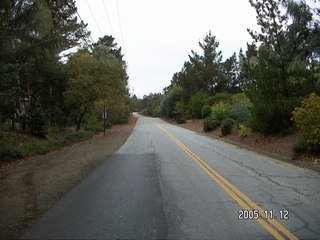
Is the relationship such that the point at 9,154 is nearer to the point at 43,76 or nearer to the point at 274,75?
the point at 43,76

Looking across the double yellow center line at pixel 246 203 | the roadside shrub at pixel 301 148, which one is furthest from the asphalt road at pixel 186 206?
the roadside shrub at pixel 301 148

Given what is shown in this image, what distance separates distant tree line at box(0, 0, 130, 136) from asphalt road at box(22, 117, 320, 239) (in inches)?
289

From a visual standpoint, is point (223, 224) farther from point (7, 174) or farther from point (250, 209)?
point (7, 174)

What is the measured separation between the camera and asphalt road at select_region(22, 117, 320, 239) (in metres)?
3.75

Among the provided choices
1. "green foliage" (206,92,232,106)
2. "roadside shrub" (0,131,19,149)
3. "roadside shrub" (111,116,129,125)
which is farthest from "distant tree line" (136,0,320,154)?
"roadside shrub" (111,116,129,125)

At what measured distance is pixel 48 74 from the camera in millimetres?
19109

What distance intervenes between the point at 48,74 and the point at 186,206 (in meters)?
17.7

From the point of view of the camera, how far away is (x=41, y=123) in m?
18.7

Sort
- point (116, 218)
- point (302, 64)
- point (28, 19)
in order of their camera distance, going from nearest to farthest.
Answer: point (116, 218) < point (302, 64) < point (28, 19)

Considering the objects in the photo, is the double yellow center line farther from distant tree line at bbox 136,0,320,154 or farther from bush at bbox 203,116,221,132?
bush at bbox 203,116,221,132

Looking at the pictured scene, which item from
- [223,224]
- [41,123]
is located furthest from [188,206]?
[41,123]

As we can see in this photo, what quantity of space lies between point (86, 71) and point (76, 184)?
15.9 m

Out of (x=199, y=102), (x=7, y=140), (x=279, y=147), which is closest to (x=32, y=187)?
(x=7, y=140)

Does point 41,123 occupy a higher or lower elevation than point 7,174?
higher
